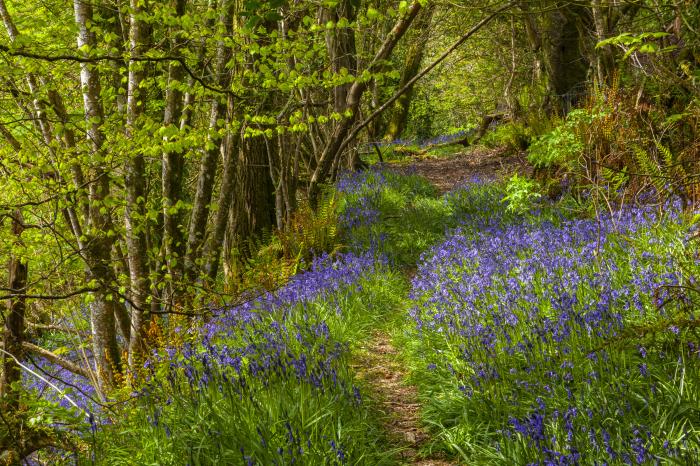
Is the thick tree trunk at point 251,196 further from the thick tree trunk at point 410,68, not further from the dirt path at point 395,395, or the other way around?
the thick tree trunk at point 410,68

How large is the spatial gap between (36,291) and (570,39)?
10.4 metres

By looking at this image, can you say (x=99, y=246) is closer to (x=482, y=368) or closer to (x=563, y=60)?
(x=482, y=368)

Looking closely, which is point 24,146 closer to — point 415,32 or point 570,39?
point 570,39

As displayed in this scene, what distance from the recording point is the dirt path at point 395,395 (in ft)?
12.6

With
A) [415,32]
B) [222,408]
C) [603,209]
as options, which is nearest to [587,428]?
[222,408]

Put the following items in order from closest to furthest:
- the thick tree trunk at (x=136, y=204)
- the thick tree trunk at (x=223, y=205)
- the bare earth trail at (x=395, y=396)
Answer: the bare earth trail at (x=395, y=396) → the thick tree trunk at (x=136, y=204) → the thick tree trunk at (x=223, y=205)

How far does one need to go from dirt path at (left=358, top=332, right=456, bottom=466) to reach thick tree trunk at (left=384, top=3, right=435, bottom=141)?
911cm

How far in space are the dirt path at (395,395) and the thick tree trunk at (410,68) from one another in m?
9.11

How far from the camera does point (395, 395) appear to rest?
470 centimetres

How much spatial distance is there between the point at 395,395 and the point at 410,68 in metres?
16.7

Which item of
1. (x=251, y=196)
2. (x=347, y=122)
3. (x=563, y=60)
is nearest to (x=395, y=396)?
(x=347, y=122)

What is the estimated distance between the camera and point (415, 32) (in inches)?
711

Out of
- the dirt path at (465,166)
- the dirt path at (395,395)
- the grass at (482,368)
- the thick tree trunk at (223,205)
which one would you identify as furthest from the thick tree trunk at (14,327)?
the dirt path at (465,166)

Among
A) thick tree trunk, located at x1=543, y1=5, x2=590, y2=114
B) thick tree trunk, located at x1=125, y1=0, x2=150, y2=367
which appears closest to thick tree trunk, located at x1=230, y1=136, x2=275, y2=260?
thick tree trunk, located at x1=125, y1=0, x2=150, y2=367
